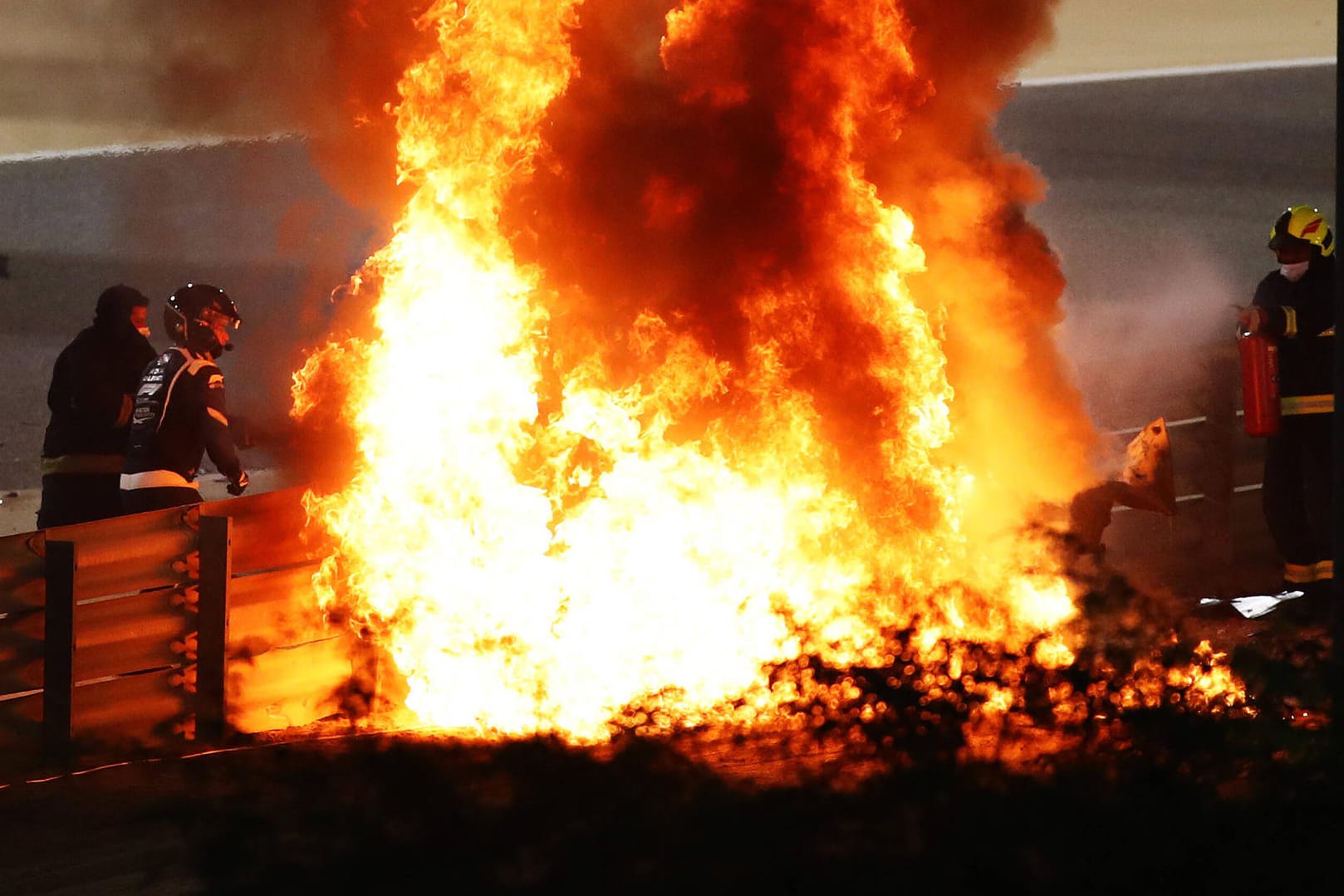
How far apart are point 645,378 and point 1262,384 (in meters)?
3.90

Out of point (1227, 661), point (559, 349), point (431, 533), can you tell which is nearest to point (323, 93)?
point (559, 349)

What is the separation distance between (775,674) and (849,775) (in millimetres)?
996

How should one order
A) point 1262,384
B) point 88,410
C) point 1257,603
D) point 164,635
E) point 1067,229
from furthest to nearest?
point 1067,229 → point 1257,603 → point 1262,384 → point 88,410 → point 164,635

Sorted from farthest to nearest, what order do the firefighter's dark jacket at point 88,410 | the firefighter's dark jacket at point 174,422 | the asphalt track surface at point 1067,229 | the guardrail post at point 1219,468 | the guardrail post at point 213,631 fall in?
1. the asphalt track surface at point 1067,229
2. the guardrail post at point 1219,468
3. the firefighter's dark jacket at point 88,410
4. the firefighter's dark jacket at point 174,422
5. the guardrail post at point 213,631

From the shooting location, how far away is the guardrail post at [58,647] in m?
5.83

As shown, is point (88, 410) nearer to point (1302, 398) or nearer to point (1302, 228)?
point (1302, 398)

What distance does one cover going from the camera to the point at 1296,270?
8320 mm

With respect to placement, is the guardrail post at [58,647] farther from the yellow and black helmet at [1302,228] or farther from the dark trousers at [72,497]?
the yellow and black helmet at [1302,228]

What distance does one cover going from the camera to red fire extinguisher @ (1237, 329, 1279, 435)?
8156 mm

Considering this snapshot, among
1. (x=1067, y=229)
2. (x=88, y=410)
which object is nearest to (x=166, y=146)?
(x=88, y=410)

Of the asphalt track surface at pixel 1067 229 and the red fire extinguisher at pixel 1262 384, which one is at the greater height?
the asphalt track surface at pixel 1067 229

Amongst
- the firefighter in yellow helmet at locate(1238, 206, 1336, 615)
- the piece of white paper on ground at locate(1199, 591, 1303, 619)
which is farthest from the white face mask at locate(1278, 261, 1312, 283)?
the piece of white paper on ground at locate(1199, 591, 1303, 619)

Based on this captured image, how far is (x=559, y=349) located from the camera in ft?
23.2

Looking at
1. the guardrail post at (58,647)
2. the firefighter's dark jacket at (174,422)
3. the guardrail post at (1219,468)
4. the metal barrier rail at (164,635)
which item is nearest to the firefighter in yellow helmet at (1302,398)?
the guardrail post at (1219,468)
